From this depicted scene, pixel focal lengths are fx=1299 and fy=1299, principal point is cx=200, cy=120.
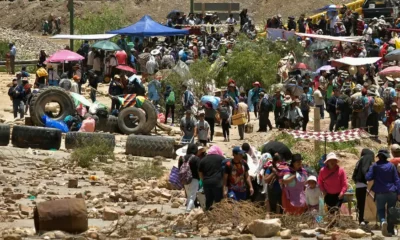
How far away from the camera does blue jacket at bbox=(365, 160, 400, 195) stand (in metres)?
17.4

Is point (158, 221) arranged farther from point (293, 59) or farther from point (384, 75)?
point (293, 59)

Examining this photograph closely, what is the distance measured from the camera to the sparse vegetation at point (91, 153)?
25906 millimetres

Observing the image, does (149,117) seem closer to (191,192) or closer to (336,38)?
(191,192)

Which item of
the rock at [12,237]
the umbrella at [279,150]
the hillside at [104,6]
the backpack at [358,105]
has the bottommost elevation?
the rock at [12,237]

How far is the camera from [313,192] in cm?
1791

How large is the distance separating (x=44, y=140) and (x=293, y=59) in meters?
15.3

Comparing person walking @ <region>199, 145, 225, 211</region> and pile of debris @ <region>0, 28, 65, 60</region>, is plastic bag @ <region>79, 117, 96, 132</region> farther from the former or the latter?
pile of debris @ <region>0, 28, 65, 60</region>

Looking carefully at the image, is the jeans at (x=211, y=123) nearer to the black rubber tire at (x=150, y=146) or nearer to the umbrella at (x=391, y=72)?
the black rubber tire at (x=150, y=146)

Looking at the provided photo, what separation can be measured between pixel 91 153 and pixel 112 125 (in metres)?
4.97

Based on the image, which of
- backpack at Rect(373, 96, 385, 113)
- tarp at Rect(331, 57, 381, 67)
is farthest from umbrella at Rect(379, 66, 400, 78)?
backpack at Rect(373, 96, 385, 113)

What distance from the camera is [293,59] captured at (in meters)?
41.5

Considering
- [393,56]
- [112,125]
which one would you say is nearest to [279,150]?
[112,125]

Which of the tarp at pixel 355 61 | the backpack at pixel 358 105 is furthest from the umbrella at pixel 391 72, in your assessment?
the backpack at pixel 358 105

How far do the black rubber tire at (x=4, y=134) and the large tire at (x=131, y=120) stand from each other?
165 inches
